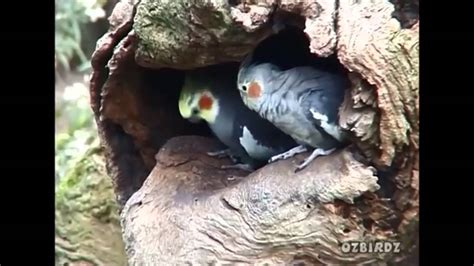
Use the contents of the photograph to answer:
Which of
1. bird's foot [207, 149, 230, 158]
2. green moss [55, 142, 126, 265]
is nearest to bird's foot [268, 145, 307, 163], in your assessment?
bird's foot [207, 149, 230, 158]

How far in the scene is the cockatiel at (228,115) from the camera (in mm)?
1089

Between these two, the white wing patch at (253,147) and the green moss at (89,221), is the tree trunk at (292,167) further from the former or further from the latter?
the green moss at (89,221)

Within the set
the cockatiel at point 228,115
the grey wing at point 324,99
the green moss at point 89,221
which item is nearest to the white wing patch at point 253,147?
the cockatiel at point 228,115

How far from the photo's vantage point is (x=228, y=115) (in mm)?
1122

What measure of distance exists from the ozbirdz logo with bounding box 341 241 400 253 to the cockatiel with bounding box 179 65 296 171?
0.18 m

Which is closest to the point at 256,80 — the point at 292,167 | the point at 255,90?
the point at 255,90

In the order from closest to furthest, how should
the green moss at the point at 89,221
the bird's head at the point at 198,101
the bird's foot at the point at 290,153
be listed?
1. the bird's foot at the point at 290,153
2. the bird's head at the point at 198,101
3. the green moss at the point at 89,221

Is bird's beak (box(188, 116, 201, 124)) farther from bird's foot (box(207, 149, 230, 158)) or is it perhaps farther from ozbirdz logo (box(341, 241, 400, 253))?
ozbirdz logo (box(341, 241, 400, 253))

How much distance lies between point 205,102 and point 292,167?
0.65 feet

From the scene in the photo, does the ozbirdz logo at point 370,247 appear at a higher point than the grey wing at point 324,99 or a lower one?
lower

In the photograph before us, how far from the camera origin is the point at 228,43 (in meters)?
0.96

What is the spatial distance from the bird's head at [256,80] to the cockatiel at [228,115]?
4cm
